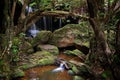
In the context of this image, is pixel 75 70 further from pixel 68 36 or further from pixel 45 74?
pixel 68 36

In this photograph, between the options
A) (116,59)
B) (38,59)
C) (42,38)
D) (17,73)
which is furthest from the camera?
(42,38)

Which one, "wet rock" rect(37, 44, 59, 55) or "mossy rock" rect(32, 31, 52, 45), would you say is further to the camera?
"mossy rock" rect(32, 31, 52, 45)

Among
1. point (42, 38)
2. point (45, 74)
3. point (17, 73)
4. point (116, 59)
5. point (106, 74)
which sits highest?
point (116, 59)

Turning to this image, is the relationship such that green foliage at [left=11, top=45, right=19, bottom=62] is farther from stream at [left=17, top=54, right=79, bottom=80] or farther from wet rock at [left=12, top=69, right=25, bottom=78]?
stream at [left=17, top=54, right=79, bottom=80]

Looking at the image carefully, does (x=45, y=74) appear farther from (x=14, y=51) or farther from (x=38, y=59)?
(x=14, y=51)

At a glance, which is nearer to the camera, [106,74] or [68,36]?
[106,74]

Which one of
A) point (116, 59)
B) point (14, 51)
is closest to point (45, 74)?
point (14, 51)

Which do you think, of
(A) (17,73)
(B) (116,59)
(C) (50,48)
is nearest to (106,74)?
(B) (116,59)

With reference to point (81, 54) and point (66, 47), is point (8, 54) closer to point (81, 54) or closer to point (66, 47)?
point (81, 54)

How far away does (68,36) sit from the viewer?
12156 millimetres

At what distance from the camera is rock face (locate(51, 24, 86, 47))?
11734 millimetres

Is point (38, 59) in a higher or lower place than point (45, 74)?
higher

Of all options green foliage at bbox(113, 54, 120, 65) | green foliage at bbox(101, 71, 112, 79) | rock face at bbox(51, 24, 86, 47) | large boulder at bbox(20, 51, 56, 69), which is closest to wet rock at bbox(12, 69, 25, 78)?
large boulder at bbox(20, 51, 56, 69)

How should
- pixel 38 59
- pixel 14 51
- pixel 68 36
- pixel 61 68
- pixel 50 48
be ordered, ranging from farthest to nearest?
pixel 68 36
pixel 50 48
pixel 38 59
pixel 61 68
pixel 14 51
